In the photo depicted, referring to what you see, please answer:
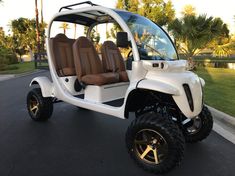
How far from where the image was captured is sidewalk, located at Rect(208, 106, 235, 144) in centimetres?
426

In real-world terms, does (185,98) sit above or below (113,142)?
above

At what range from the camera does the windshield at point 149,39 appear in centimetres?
360

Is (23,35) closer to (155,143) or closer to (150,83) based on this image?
(150,83)

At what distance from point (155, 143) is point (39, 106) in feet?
8.96

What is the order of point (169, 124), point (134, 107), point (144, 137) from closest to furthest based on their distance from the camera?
point (169, 124)
point (144, 137)
point (134, 107)

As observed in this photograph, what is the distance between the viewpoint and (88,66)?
4.57 metres

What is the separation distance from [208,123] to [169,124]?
108cm

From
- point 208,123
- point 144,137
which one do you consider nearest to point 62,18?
point 144,137

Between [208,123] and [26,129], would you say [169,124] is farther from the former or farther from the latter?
[26,129]

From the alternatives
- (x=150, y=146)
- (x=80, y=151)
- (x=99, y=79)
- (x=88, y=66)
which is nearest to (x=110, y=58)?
(x=88, y=66)

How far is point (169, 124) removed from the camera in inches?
119

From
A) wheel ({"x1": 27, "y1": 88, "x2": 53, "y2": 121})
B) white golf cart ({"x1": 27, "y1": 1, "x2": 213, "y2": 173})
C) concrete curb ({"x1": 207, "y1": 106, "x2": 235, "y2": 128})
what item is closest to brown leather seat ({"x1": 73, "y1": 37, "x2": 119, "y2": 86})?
white golf cart ({"x1": 27, "y1": 1, "x2": 213, "y2": 173})

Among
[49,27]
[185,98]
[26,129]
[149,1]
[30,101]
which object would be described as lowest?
[26,129]

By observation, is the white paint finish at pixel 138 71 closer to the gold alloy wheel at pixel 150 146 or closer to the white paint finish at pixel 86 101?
the white paint finish at pixel 86 101
